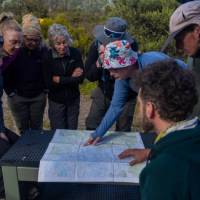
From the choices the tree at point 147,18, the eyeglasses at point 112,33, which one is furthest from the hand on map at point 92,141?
the tree at point 147,18

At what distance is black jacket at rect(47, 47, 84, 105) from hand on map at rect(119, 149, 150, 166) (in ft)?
A: 4.99

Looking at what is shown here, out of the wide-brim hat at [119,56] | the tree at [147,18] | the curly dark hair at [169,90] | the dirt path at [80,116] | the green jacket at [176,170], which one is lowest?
the dirt path at [80,116]

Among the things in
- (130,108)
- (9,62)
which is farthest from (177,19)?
(9,62)

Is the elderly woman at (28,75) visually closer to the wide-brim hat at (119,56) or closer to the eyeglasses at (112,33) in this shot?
the eyeglasses at (112,33)

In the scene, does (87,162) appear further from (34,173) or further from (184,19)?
(184,19)

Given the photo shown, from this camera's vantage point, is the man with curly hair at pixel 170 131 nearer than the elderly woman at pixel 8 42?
Yes

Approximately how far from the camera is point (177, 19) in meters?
2.15

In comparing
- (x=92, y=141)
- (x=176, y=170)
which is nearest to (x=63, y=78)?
(x=92, y=141)

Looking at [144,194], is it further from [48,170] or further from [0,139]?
[0,139]

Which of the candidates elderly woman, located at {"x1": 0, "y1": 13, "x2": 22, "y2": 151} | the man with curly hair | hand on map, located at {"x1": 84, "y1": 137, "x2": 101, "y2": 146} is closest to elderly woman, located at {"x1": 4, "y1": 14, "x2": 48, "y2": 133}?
elderly woman, located at {"x1": 0, "y1": 13, "x2": 22, "y2": 151}

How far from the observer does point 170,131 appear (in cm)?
140

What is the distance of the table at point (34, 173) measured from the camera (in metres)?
2.15

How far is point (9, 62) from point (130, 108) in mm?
1136

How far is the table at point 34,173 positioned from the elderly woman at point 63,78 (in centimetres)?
106
